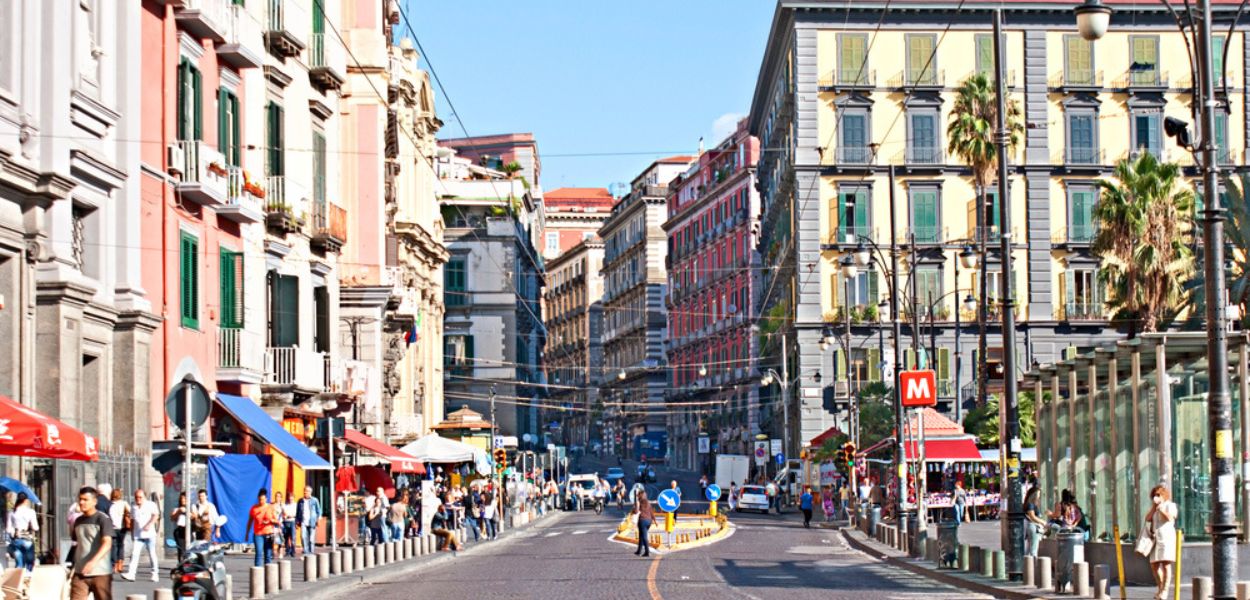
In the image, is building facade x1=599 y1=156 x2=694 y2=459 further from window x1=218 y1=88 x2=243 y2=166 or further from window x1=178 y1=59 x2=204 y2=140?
window x1=178 y1=59 x2=204 y2=140

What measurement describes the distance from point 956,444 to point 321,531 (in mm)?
16829

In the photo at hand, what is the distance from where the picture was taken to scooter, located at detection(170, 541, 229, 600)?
20219mm

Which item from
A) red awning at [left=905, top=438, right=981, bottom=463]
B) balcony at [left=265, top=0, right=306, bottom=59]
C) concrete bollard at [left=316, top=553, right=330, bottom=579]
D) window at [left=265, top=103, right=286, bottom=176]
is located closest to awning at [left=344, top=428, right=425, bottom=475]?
window at [left=265, top=103, right=286, bottom=176]

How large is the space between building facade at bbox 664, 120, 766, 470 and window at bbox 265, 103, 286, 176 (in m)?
63.6

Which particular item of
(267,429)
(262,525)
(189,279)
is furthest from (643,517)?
(189,279)

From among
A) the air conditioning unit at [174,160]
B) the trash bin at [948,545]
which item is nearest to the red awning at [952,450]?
the trash bin at [948,545]

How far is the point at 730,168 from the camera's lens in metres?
114

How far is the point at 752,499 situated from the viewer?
253 feet

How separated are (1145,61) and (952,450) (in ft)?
108

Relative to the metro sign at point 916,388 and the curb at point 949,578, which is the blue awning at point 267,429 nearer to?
the curb at point 949,578

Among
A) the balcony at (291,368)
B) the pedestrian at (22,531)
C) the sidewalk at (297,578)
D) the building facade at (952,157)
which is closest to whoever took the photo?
the pedestrian at (22,531)

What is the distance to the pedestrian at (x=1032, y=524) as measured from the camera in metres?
29.4

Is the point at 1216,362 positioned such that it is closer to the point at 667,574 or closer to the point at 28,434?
the point at 28,434

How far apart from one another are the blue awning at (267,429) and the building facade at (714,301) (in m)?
66.5
